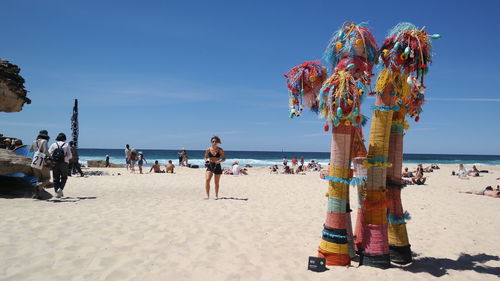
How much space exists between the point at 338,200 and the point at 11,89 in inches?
362

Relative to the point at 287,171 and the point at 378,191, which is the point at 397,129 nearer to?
the point at 378,191

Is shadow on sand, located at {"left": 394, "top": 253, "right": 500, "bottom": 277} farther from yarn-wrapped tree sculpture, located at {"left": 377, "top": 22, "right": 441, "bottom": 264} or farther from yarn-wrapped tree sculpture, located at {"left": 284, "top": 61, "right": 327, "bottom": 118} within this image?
yarn-wrapped tree sculpture, located at {"left": 284, "top": 61, "right": 327, "bottom": 118}

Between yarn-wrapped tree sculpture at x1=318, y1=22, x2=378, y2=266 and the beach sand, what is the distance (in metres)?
0.37

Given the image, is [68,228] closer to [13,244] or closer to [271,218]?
[13,244]

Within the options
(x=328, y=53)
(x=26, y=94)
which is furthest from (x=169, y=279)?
(x=26, y=94)

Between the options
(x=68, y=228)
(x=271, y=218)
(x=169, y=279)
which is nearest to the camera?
(x=169, y=279)

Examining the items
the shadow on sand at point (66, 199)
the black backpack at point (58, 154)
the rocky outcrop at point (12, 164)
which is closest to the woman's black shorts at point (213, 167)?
the shadow on sand at point (66, 199)

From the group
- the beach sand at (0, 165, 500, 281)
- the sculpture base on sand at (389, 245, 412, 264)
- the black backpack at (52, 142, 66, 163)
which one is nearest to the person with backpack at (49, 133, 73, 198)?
the black backpack at (52, 142, 66, 163)

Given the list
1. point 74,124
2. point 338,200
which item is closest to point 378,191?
point 338,200

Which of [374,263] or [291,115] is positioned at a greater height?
[291,115]

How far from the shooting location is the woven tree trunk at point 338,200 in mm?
3998

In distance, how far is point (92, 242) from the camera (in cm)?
476

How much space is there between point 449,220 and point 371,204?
15.4ft

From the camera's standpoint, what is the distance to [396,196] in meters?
4.34
